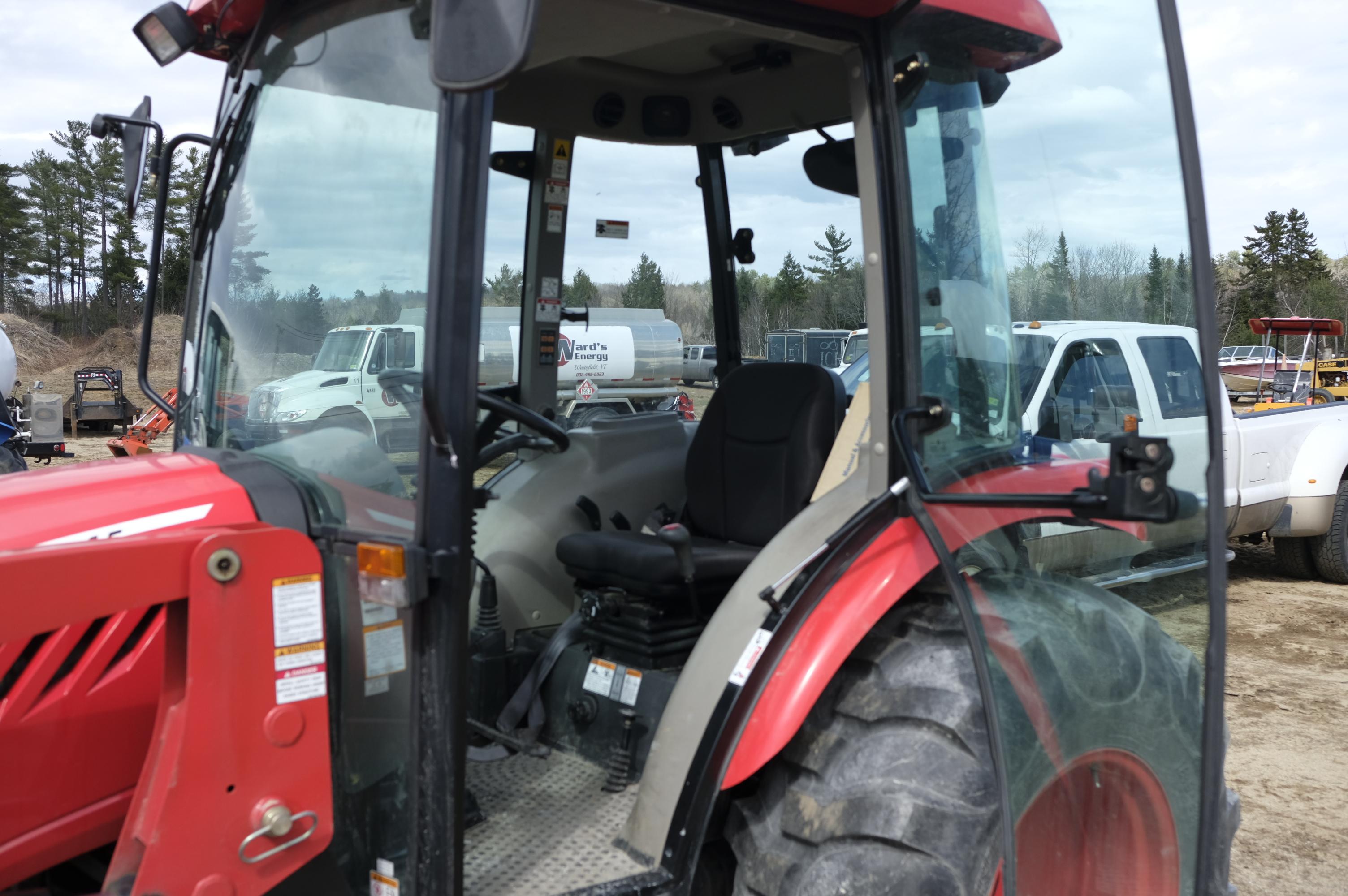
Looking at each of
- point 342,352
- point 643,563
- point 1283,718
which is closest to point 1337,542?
point 1283,718

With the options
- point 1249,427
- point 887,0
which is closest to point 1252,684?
point 1249,427

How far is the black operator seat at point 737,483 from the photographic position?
121 inches

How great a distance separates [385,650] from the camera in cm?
190

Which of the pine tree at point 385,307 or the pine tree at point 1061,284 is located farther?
the pine tree at point 1061,284

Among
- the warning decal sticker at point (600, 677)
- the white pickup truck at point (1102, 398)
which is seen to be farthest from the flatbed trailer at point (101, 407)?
the white pickup truck at point (1102, 398)

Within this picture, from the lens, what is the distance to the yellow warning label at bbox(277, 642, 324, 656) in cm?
178

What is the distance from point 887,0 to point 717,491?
1.75 metres

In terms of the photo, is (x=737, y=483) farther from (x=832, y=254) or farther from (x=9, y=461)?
(x=9, y=461)

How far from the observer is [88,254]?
41.9 metres

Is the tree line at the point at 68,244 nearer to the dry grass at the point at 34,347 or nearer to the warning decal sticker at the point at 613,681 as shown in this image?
the dry grass at the point at 34,347

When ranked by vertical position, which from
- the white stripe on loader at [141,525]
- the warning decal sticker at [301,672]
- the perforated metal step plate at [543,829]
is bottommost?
the perforated metal step plate at [543,829]

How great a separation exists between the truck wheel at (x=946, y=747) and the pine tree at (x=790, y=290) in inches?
54.5

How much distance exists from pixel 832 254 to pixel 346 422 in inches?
56.3

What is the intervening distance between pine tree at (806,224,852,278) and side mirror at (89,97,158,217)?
5.52 feet
